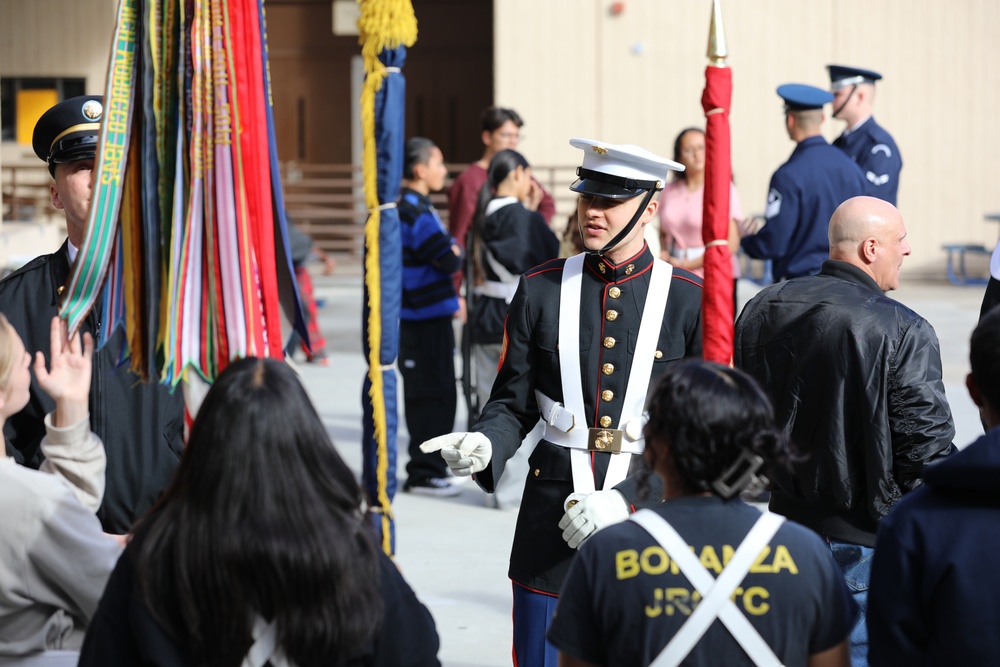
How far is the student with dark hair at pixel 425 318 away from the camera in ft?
22.1

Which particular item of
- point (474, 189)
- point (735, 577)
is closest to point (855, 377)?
point (735, 577)

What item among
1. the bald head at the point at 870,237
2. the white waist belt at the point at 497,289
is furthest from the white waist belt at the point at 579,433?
the white waist belt at the point at 497,289

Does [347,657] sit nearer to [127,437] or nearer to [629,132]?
[127,437]

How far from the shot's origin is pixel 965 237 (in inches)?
678

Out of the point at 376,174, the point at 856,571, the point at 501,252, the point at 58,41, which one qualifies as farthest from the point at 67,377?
the point at 58,41

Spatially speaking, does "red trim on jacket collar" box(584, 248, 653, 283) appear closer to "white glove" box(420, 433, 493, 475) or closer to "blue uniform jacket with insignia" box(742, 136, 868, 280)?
"white glove" box(420, 433, 493, 475)

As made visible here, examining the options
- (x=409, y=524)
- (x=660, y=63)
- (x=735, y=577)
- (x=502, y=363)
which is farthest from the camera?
(x=660, y=63)

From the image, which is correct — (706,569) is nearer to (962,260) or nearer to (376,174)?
(376,174)

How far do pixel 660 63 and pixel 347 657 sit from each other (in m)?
16.0

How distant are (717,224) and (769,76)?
14.3 m

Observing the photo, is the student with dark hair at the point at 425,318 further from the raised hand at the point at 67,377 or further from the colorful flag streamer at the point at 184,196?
the raised hand at the point at 67,377

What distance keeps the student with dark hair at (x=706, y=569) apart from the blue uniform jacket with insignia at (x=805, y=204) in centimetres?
440

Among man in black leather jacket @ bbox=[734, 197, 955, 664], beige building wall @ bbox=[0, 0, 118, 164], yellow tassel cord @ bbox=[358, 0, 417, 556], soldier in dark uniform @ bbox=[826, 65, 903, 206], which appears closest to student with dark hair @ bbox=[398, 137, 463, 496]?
yellow tassel cord @ bbox=[358, 0, 417, 556]

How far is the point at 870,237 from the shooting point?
3.56 m
